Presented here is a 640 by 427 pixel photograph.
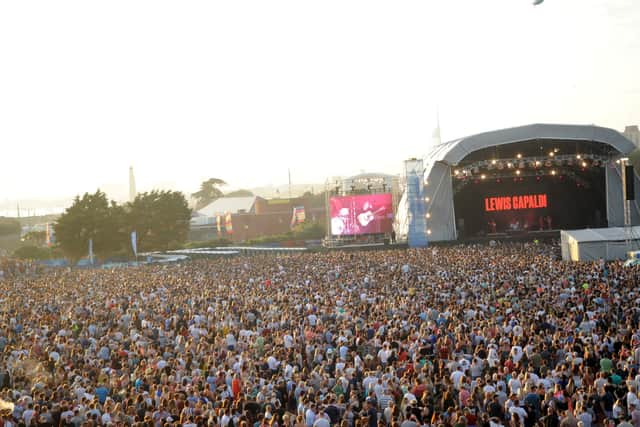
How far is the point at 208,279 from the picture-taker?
29.2m

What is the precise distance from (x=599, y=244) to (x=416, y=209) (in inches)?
647

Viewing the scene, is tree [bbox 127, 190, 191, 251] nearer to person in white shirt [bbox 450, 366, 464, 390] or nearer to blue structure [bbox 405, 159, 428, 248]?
blue structure [bbox 405, 159, 428, 248]

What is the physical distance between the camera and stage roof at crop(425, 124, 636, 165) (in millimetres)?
41844

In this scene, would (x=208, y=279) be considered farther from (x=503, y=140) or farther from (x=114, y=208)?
(x=114, y=208)

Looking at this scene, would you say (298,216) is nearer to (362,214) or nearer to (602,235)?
(362,214)

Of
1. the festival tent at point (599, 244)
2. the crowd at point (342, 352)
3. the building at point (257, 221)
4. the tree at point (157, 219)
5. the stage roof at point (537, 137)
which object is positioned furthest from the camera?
the building at point (257, 221)

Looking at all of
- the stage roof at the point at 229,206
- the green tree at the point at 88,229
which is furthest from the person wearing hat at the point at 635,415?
the stage roof at the point at 229,206

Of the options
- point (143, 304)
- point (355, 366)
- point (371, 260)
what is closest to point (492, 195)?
point (371, 260)

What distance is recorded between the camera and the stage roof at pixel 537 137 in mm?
41844

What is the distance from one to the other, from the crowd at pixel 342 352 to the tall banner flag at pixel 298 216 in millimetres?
53128

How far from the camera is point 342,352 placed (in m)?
13.6

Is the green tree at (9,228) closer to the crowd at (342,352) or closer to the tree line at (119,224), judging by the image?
the tree line at (119,224)

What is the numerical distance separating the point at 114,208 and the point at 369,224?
2548 centimetres

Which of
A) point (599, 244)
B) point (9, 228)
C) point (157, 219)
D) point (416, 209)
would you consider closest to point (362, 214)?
point (416, 209)
